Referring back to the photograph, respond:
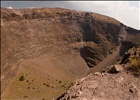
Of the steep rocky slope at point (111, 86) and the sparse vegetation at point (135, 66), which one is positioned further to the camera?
the sparse vegetation at point (135, 66)

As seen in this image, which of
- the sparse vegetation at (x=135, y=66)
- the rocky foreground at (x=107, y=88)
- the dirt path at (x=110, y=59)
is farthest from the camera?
the dirt path at (x=110, y=59)

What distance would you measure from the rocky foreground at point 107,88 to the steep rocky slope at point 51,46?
1976cm

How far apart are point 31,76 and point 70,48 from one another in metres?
16.9

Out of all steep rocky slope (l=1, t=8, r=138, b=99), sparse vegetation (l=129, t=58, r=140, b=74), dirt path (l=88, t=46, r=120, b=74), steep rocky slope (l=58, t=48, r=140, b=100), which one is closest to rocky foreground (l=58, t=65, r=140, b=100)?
steep rocky slope (l=58, t=48, r=140, b=100)

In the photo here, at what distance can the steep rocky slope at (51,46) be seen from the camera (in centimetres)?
3341

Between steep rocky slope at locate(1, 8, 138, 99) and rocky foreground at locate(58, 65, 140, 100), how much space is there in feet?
64.8

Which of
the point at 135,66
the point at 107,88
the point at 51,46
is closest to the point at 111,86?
the point at 107,88

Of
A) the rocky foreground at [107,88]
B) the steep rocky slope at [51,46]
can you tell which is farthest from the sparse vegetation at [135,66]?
the steep rocky slope at [51,46]

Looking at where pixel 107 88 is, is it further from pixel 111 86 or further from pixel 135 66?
pixel 135 66

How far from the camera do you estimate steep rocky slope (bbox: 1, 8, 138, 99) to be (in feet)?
110

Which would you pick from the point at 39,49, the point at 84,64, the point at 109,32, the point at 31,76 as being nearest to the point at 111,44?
the point at 109,32

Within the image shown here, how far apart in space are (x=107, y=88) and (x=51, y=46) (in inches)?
1504

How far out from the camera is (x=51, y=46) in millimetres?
48062

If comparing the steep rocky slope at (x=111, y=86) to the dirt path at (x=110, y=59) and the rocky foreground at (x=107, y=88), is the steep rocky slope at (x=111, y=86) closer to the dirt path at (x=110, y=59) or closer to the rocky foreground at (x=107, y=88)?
the rocky foreground at (x=107, y=88)
